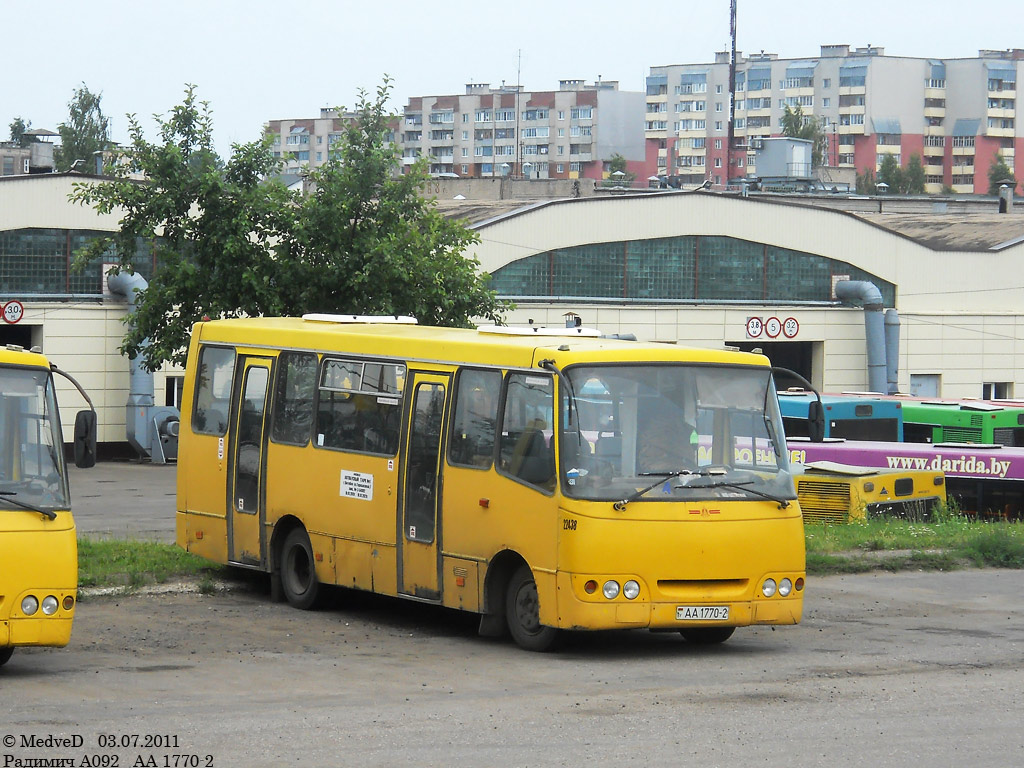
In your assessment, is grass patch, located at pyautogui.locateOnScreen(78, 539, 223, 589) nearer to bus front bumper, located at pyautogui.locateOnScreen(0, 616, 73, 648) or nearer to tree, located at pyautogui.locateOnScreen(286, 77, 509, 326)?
bus front bumper, located at pyautogui.locateOnScreen(0, 616, 73, 648)

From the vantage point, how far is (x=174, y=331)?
23891 mm

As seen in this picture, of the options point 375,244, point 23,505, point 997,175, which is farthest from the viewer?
point 997,175

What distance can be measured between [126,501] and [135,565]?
1322 centimetres

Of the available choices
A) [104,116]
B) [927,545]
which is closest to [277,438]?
[927,545]

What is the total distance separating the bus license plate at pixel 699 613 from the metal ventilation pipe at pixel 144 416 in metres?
28.6

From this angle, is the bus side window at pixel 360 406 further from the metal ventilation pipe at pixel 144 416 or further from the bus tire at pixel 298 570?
the metal ventilation pipe at pixel 144 416

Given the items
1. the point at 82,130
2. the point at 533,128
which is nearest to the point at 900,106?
the point at 533,128

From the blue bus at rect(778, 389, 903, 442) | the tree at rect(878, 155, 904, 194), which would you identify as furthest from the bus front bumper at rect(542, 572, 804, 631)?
the tree at rect(878, 155, 904, 194)

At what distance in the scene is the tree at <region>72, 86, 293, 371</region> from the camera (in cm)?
2384

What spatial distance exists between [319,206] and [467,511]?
39.6 feet

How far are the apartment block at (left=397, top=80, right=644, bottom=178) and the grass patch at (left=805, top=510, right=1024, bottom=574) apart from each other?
127679 millimetres

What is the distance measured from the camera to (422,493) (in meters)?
13.9

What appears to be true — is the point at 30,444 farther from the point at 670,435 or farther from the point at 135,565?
the point at 135,565

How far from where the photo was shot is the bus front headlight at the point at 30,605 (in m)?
10.8
